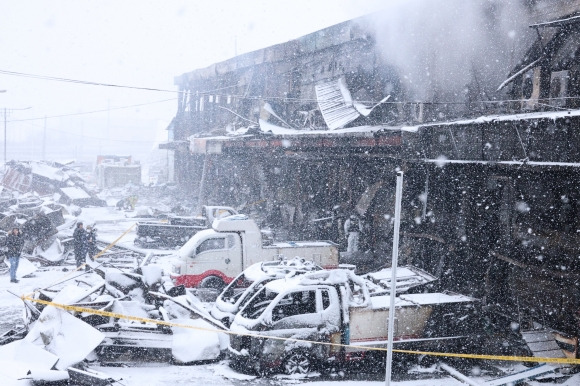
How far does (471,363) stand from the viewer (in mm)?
8820

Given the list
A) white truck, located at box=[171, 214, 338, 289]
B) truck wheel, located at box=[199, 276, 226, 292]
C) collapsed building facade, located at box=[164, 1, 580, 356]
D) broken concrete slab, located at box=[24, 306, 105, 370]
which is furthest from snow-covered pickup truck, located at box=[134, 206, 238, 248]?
broken concrete slab, located at box=[24, 306, 105, 370]

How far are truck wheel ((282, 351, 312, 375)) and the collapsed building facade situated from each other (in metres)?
4.94

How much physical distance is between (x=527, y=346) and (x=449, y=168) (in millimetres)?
5390

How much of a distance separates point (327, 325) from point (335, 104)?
1399 cm

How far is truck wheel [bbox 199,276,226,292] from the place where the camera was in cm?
1282

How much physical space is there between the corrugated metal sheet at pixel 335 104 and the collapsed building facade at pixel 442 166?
70 mm

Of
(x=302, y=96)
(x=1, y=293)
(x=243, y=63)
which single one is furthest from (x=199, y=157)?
(x=1, y=293)

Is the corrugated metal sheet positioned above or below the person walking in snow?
above

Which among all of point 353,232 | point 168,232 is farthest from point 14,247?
point 353,232

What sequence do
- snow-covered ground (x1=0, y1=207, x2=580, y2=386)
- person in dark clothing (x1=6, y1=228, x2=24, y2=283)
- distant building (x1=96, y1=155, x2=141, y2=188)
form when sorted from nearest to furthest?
1. snow-covered ground (x1=0, y1=207, x2=580, y2=386)
2. person in dark clothing (x1=6, y1=228, x2=24, y2=283)
3. distant building (x1=96, y1=155, x2=141, y2=188)

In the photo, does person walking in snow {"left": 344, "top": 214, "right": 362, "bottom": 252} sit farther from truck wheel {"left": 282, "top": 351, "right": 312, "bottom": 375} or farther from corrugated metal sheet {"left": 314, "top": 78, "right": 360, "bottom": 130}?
truck wheel {"left": 282, "top": 351, "right": 312, "bottom": 375}

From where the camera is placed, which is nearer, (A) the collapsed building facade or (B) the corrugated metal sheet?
(A) the collapsed building facade

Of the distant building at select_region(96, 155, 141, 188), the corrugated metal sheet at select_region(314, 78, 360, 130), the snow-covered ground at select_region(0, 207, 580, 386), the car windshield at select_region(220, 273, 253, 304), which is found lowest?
the snow-covered ground at select_region(0, 207, 580, 386)

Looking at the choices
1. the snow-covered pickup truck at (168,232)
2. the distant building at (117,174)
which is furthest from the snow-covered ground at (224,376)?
the distant building at (117,174)
